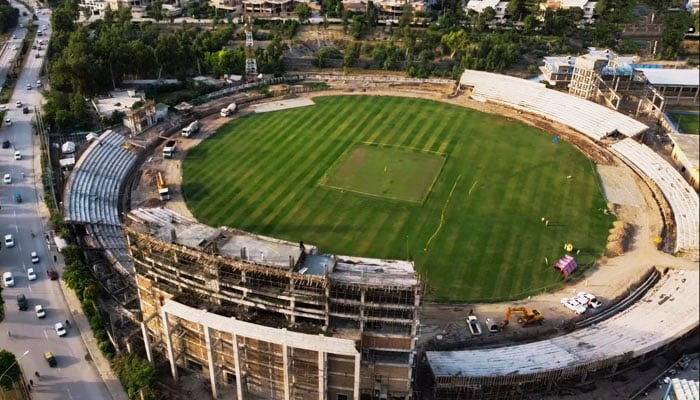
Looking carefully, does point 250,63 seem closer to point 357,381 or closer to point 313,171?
point 313,171

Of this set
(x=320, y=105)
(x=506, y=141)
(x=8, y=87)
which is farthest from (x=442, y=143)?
(x=8, y=87)

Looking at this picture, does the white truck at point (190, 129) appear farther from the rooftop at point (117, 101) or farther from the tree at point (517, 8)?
the tree at point (517, 8)

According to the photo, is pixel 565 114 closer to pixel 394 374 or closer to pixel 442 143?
pixel 442 143

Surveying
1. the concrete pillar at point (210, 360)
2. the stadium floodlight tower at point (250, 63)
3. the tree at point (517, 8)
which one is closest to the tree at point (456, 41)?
the tree at point (517, 8)

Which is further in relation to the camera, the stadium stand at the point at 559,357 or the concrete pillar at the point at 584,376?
the concrete pillar at the point at 584,376

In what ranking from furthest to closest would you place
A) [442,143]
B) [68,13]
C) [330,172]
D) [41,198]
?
[68,13] < [442,143] < [330,172] < [41,198]

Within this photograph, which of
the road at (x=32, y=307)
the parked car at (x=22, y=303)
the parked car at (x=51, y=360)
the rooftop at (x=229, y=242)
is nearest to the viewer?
the rooftop at (x=229, y=242)

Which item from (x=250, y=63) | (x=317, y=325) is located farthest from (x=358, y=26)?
(x=317, y=325)

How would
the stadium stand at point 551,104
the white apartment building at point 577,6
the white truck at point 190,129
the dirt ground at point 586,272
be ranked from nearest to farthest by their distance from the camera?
the dirt ground at point 586,272 < the stadium stand at point 551,104 < the white truck at point 190,129 < the white apartment building at point 577,6
